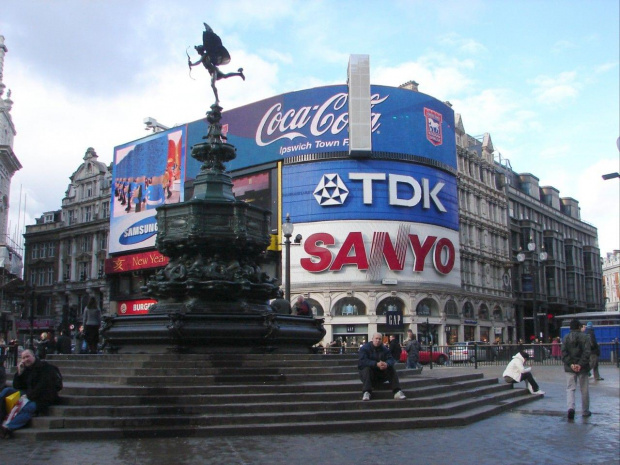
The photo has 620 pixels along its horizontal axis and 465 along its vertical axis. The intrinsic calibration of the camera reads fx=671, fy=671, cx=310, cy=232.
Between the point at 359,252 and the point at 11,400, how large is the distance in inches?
1731

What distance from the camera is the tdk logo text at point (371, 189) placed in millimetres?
52938

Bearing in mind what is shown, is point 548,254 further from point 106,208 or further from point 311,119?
point 106,208

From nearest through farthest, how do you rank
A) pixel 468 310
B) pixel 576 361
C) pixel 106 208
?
pixel 576 361 → pixel 468 310 → pixel 106 208

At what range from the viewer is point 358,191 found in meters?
53.1

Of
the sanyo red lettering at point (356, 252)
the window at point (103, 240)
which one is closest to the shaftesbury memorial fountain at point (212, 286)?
the sanyo red lettering at point (356, 252)

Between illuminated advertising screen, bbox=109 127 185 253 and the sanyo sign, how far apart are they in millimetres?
14946

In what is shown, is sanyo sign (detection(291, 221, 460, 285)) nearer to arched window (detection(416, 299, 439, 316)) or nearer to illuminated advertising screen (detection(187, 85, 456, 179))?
arched window (detection(416, 299, 439, 316))

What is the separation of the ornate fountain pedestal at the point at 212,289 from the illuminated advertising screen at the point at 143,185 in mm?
46853

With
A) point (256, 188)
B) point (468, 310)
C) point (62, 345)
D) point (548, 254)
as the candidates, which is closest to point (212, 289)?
point (62, 345)

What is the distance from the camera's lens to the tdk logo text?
174ft

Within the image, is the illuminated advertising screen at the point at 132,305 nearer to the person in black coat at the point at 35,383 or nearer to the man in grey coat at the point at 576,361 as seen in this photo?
the person in black coat at the point at 35,383

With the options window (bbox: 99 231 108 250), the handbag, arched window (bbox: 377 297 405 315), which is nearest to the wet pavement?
the handbag

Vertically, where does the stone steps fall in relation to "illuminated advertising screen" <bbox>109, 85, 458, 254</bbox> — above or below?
below

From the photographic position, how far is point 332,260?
52594mm
